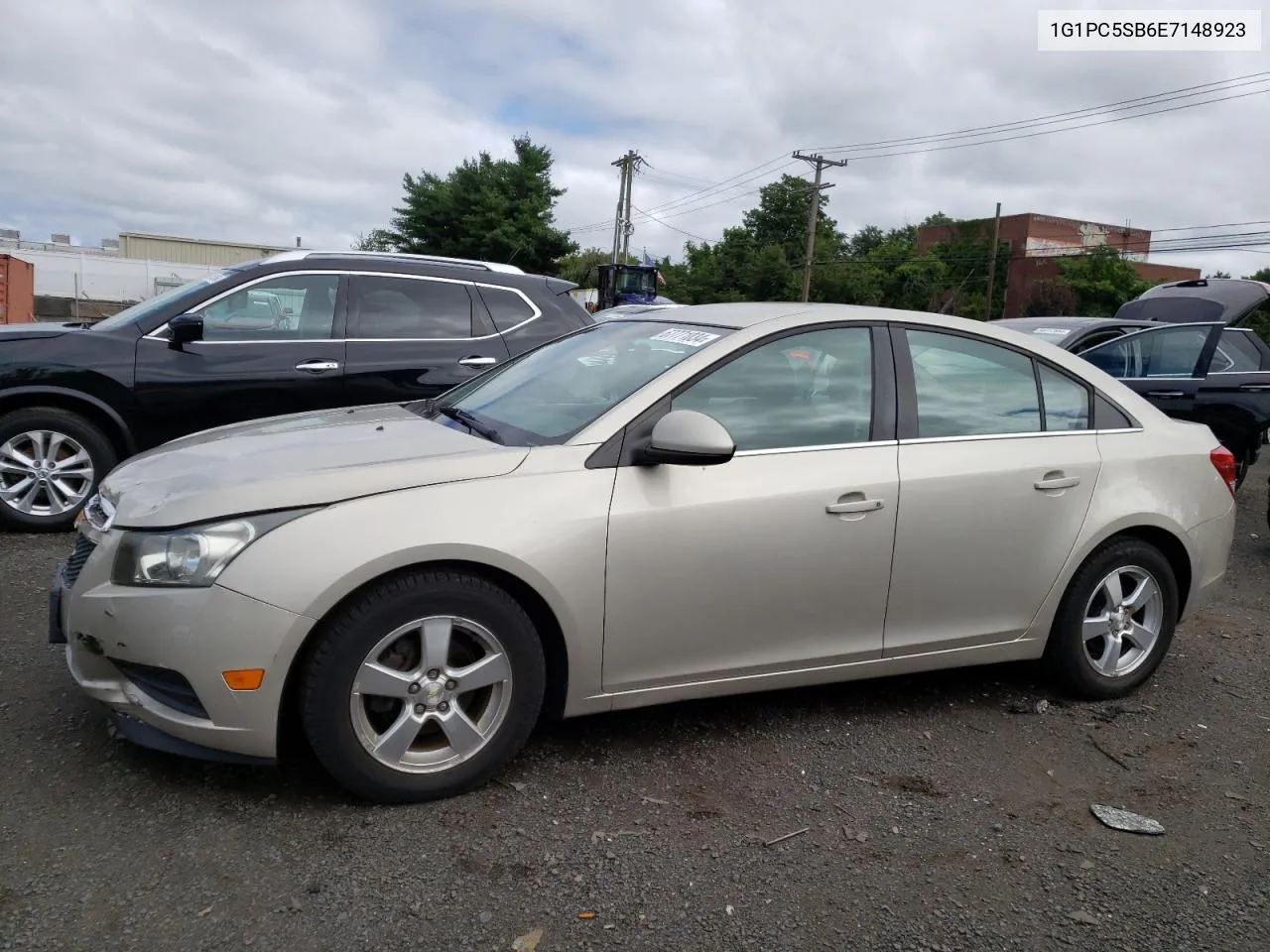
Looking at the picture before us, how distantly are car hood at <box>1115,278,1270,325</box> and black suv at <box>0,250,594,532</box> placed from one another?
7.16 m

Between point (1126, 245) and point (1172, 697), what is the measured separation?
71.3 meters

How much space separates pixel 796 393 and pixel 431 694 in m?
1.65

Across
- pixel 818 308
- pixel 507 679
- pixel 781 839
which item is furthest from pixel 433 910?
pixel 818 308

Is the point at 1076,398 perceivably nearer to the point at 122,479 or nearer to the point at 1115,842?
the point at 1115,842

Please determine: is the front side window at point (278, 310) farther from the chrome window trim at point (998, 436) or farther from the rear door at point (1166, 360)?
the rear door at point (1166, 360)

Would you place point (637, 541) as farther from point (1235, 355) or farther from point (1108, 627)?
point (1235, 355)

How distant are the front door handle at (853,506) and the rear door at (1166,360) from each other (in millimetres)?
6262

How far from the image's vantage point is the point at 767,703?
4.13 metres

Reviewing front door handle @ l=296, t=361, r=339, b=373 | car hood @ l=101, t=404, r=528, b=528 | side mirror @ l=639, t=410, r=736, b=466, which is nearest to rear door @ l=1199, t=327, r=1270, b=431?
front door handle @ l=296, t=361, r=339, b=373

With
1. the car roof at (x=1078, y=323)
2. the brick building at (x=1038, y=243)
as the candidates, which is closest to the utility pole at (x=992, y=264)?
the brick building at (x=1038, y=243)

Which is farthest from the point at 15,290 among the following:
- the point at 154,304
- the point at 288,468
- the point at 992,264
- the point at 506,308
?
the point at 992,264

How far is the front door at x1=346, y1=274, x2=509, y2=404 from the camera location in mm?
6828

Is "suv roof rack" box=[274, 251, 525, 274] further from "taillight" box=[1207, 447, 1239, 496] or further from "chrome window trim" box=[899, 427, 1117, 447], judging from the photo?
"taillight" box=[1207, 447, 1239, 496]

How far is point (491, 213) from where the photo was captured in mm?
43875
